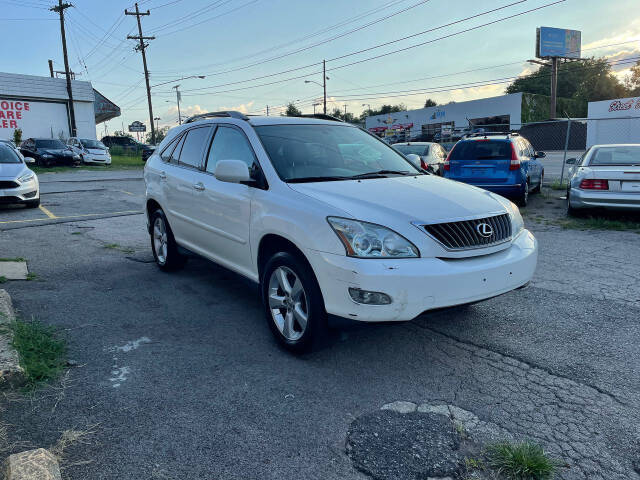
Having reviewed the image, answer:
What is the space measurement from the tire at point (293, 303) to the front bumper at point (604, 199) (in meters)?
7.14

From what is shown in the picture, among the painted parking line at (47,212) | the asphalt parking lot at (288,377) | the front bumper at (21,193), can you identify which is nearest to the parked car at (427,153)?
the asphalt parking lot at (288,377)

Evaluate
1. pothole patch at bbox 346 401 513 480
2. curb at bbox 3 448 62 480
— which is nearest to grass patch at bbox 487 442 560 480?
pothole patch at bbox 346 401 513 480

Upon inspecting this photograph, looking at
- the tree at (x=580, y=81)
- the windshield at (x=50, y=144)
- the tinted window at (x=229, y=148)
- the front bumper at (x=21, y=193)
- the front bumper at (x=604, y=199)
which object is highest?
the tree at (x=580, y=81)

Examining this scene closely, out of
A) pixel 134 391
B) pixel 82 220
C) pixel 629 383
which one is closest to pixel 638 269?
pixel 629 383

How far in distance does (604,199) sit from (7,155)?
1291cm

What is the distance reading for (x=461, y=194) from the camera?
13.0 feet

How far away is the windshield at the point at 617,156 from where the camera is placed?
8938 mm

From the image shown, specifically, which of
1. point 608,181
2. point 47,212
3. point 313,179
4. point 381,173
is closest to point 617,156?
point 608,181

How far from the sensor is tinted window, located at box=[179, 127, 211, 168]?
17.0 feet

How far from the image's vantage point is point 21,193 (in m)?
11.4

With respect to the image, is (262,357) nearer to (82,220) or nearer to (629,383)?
(629,383)

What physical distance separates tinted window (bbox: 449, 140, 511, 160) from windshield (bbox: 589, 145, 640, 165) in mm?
1852

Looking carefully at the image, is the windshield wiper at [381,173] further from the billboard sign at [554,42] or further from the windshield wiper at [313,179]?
the billboard sign at [554,42]

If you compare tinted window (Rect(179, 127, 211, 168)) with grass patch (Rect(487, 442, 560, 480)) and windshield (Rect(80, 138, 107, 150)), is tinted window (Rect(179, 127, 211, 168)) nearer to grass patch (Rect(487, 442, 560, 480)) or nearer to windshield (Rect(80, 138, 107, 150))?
grass patch (Rect(487, 442, 560, 480))
